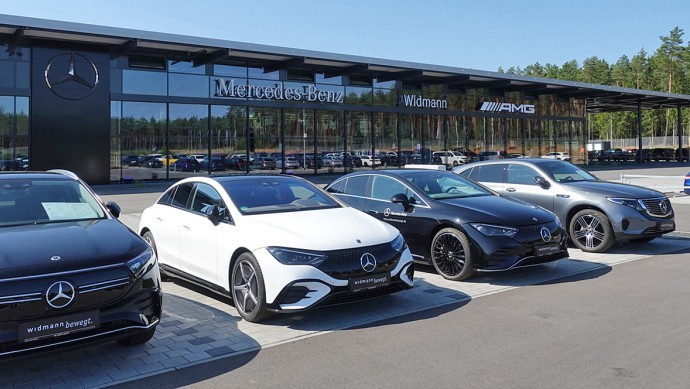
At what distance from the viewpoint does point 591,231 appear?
9.86 meters


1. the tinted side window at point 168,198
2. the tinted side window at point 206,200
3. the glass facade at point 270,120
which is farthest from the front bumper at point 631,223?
the glass facade at point 270,120

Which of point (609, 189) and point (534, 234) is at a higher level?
point (609, 189)

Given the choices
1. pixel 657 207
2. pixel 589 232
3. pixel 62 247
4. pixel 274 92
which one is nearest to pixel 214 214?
pixel 62 247

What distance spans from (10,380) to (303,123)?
110ft

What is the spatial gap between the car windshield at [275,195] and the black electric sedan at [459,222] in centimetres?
146

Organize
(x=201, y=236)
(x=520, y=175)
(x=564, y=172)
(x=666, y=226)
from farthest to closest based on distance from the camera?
(x=520, y=175) → (x=564, y=172) → (x=666, y=226) → (x=201, y=236)

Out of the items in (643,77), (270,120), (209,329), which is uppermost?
(643,77)

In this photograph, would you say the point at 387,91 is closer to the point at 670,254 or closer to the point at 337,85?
the point at 337,85

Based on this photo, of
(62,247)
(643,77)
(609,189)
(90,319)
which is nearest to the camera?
(90,319)

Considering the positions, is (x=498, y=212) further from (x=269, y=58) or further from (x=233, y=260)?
(x=269, y=58)

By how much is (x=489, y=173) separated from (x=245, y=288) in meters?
6.80

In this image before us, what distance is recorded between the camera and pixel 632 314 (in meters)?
5.98

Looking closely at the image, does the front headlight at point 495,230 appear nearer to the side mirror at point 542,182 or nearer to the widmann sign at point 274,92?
the side mirror at point 542,182

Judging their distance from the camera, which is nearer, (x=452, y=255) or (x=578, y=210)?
(x=452, y=255)
